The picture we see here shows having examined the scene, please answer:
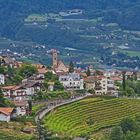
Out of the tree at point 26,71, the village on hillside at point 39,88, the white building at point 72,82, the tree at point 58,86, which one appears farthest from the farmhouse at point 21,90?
the white building at point 72,82

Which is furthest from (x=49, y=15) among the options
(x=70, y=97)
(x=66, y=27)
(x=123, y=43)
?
(x=70, y=97)

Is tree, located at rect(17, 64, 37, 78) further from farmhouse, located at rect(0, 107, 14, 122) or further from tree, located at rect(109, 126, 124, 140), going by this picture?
tree, located at rect(109, 126, 124, 140)

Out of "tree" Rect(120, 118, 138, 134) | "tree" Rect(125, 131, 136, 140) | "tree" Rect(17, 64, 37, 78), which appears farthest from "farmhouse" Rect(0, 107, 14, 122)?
"tree" Rect(17, 64, 37, 78)

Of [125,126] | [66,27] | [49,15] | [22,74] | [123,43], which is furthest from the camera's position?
[49,15]

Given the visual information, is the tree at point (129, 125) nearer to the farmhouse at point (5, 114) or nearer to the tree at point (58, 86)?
the farmhouse at point (5, 114)

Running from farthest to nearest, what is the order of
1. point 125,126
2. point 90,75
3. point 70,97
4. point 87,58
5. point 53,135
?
point 87,58 < point 90,75 < point 70,97 < point 125,126 < point 53,135

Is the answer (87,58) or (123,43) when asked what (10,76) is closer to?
(87,58)
